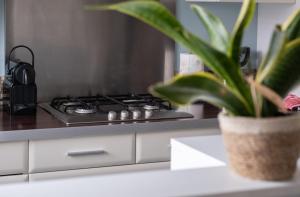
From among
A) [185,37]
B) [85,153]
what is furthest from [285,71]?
[85,153]

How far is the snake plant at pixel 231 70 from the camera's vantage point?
1130 mm

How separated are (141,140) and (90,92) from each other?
2.38ft

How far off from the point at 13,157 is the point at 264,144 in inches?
63.9

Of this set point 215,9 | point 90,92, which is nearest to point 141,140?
point 90,92

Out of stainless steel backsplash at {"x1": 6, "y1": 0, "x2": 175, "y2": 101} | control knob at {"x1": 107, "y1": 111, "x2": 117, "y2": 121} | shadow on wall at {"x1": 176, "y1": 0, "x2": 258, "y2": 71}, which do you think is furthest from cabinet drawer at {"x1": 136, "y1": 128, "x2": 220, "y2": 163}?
shadow on wall at {"x1": 176, "y1": 0, "x2": 258, "y2": 71}

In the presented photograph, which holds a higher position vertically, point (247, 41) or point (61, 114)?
point (247, 41)

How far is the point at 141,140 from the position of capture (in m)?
2.79

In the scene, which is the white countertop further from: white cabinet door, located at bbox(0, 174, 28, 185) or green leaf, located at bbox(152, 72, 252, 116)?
white cabinet door, located at bbox(0, 174, 28, 185)

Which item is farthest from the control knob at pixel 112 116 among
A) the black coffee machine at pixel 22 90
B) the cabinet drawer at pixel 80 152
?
the black coffee machine at pixel 22 90

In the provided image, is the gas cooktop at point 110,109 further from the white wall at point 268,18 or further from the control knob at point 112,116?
the white wall at point 268,18

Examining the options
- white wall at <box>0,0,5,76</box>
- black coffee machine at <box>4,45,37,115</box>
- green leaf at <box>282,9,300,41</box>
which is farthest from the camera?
white wall at <box>0,0,5,76</box>

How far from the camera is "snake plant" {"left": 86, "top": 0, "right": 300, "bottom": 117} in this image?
1.13 metres

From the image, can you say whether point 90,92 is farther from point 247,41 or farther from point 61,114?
point 247,41

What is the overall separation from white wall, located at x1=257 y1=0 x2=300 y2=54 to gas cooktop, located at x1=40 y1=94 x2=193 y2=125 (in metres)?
0.86
